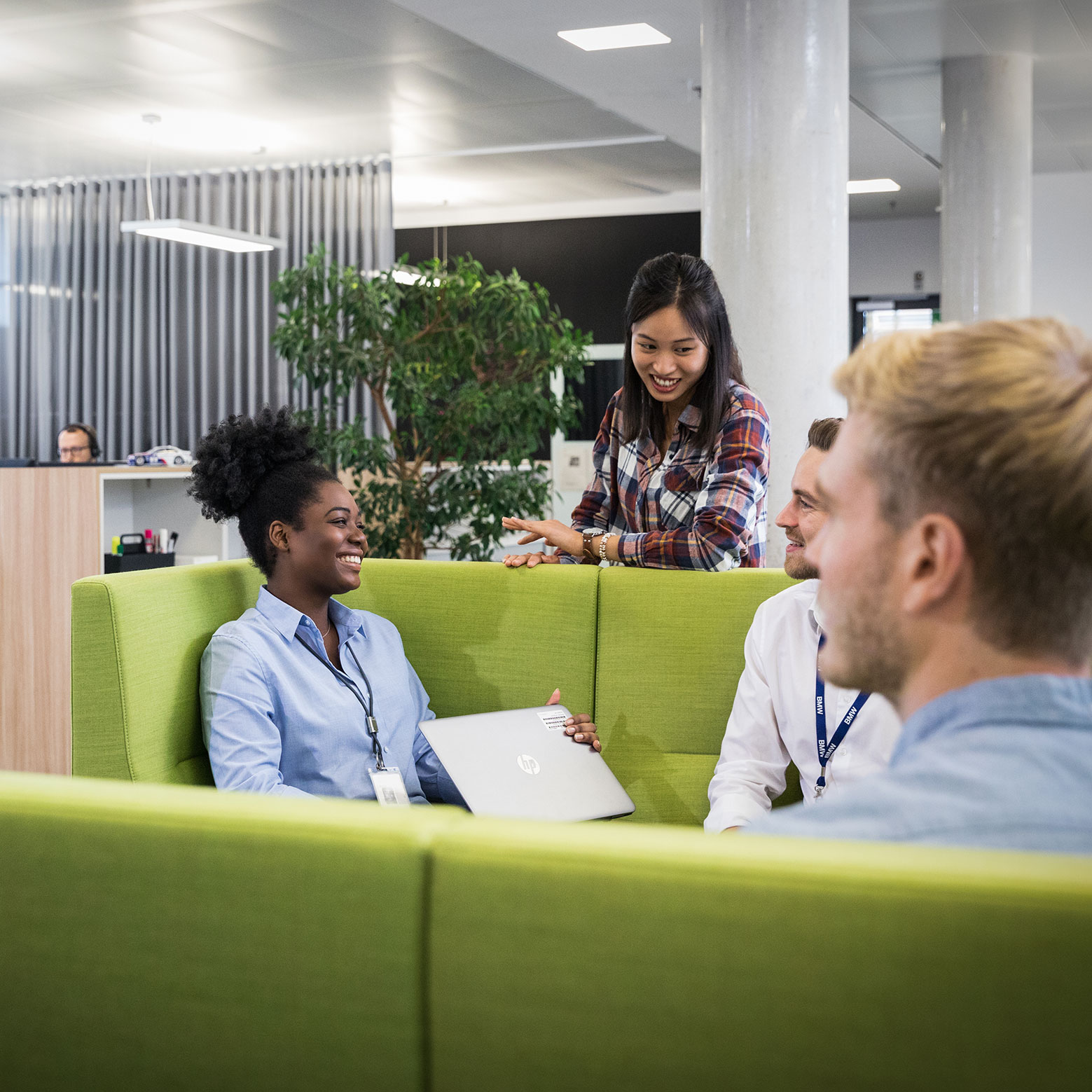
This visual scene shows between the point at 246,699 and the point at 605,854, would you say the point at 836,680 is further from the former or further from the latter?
the point at 246,699

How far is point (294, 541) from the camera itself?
2469mm

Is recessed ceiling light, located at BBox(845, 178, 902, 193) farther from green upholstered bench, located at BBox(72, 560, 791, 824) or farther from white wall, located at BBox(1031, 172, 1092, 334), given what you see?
green upholstered bench, located at BBox(72, 560, 791, 824)

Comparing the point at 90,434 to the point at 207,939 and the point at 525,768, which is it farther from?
the point at 207,939

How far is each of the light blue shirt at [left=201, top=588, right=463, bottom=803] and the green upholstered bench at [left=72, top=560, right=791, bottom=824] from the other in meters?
0.10

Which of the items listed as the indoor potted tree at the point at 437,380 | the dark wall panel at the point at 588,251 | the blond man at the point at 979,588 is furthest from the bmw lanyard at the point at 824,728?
the dark wall panel at the point at 588,251

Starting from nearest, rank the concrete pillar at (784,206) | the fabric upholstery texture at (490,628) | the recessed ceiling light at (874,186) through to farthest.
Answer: the fabric upholstery texture at (490,628) → the concrete pillar at (784,206) → the recessed ceiling light at (874,186)

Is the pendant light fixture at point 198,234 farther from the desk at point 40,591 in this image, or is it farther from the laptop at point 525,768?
the laptop at point 525,768

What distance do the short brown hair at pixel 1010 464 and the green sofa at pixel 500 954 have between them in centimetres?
18

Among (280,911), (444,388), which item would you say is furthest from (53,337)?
(280,911)

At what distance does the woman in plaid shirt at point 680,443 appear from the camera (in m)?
2.54

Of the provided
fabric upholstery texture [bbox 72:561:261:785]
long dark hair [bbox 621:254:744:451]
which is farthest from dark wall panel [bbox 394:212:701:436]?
fabric upholstery texture [bbox 72:561:261:785]

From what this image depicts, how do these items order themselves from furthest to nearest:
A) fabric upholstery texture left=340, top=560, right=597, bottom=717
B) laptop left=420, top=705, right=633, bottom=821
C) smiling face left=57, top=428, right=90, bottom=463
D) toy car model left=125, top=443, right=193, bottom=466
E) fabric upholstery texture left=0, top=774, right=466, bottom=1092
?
smiling face left=57, top=428, right=90, bottom=463 < toy car model left=125, top=443, right=193, bottom=466 < fabric upholstery texture left=340, top=560, right=597, bottom=717 < laptop left=420, top=705, right=633, bottom=821 < fabric upholstery texture left=0, top=774, right=466, bottom=1092

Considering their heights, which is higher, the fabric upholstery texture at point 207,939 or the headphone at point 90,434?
the headphone at point 90,434

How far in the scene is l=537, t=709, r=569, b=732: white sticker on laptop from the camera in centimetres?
249
